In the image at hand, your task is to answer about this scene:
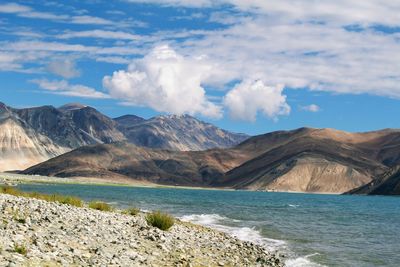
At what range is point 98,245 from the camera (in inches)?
915

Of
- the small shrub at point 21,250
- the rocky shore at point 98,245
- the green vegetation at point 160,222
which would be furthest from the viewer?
the green vegetation at point 160,222

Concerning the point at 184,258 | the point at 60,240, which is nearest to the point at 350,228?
the point at 184,258

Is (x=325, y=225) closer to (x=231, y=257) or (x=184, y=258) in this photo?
(x=231, y=257)

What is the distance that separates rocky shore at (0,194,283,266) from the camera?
1956cm

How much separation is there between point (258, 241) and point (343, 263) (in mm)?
8776

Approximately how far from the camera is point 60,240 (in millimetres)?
22312

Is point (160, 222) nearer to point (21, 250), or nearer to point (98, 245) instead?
point (98, 245)

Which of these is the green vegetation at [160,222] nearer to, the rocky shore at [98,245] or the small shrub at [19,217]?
the rocky shore at [98,245]

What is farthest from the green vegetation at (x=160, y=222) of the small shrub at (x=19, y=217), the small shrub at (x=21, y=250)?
the small shrub at (x=21, y=250)

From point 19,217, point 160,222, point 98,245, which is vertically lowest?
point 98,245

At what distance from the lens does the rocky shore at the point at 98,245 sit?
64.2 ft

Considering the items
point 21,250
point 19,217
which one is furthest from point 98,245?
point 19,217

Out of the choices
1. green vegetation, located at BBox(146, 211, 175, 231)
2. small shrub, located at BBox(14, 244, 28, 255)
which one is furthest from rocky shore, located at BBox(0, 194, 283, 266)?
green vegetation, located at BBox(146, 211, 175, 231)

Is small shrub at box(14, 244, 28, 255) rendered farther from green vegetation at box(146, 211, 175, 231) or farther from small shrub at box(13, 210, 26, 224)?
green vegetation at box(146, 211, 175, 231)
